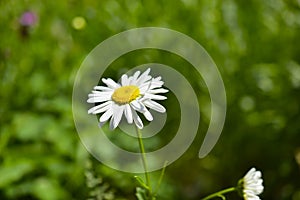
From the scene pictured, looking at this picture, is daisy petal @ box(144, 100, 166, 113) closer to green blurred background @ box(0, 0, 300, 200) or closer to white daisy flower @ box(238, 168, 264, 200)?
white daisy flower @ box(238, 168, 264, 200)

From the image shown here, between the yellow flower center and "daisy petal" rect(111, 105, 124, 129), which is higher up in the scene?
the yellow flower center

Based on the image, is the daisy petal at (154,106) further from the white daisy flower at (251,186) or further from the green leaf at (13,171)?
the green leaf at (13,171)

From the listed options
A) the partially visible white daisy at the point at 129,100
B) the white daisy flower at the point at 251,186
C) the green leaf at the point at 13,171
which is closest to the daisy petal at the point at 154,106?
the partially visible white daisy at the point at 129,100

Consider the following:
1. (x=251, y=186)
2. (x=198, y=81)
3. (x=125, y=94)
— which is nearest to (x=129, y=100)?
(x=125, y=94)

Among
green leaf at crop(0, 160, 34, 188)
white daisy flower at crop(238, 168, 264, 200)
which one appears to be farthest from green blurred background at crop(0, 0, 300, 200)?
white daisy flower at crop(238, 168, 264, 200)

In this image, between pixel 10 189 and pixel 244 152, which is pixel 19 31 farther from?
pixel 244 152

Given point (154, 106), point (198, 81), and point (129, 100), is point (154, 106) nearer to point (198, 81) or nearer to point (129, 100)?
point (129, 100)
